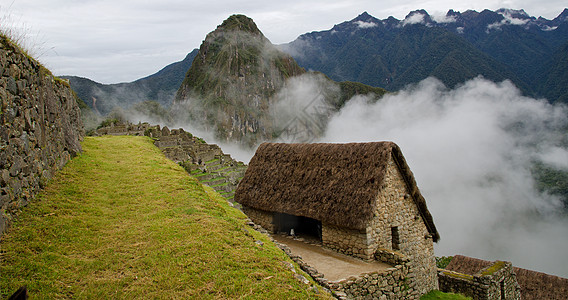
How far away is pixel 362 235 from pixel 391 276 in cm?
131

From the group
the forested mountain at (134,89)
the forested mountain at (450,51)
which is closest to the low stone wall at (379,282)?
the forested mountain at (134,89)

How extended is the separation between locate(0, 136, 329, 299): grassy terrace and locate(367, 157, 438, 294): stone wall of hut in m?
4.21

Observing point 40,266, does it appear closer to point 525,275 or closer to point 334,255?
point 334,255

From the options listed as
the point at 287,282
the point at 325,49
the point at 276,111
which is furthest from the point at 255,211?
the point at 325,49

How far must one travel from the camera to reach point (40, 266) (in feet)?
17.2

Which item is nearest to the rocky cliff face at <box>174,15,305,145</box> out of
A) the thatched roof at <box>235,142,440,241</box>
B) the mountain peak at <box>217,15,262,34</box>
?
the mountain peak at <box>217,15,262,34</box>

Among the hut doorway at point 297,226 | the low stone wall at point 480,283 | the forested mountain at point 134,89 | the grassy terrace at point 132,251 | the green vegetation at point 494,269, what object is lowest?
the low stone wall at point 480,283

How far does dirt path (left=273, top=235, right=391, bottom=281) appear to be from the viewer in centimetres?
891

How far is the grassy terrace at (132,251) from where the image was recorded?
5059mm

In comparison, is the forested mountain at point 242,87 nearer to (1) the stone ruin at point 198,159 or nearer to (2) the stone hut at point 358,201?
(1) the stone ruin at point 198,159

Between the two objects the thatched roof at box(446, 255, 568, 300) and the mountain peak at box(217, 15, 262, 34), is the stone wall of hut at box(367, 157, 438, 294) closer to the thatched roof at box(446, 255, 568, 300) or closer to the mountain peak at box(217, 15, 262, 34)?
Result: the thatched roof at box(446, 255, 568, 300)

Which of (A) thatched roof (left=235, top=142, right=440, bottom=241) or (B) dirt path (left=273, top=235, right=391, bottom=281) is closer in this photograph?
(B) dirt path (left=273, top=235, right=391, bottom=281)

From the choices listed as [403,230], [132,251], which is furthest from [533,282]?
[132,251]

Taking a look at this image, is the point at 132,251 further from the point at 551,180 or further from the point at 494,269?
the point at 551,180
